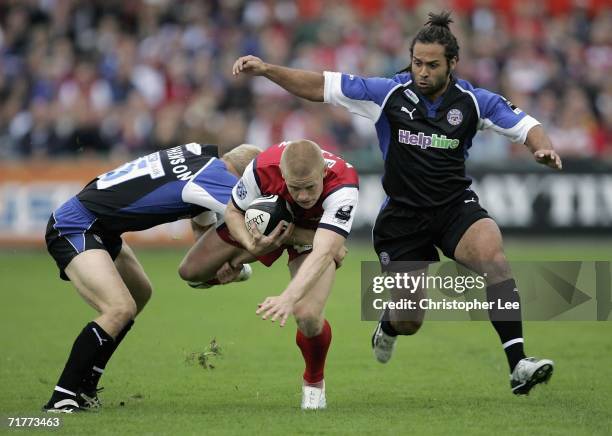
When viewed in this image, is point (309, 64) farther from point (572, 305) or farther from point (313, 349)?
point (313, 349)

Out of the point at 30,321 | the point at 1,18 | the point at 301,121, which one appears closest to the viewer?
the point at 30,321

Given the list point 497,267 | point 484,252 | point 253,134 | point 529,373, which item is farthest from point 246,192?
point 253,134

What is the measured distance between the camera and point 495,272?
8.11 metres

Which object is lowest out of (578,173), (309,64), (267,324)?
(267,324)

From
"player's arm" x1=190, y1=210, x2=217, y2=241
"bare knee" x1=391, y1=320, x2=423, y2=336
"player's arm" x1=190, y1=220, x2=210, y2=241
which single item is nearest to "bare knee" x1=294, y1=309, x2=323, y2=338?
"bare knee" x1=391, y1=320, x2=423, y2=336

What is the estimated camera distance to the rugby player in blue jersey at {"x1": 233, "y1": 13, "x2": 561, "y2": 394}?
8148 mm

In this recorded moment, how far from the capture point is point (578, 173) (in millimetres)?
18906

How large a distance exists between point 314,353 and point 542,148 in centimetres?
218

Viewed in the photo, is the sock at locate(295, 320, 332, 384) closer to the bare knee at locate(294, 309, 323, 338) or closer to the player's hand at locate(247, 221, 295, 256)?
the bare knee at locate(294, 309, 323, 338)

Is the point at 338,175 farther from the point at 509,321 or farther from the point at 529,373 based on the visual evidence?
the point at 529,373

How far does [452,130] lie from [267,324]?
4941 millimetres

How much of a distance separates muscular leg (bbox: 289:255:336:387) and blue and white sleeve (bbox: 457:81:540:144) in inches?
65.3

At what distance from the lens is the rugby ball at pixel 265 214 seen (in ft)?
25.5

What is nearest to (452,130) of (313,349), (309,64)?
(313,349)
